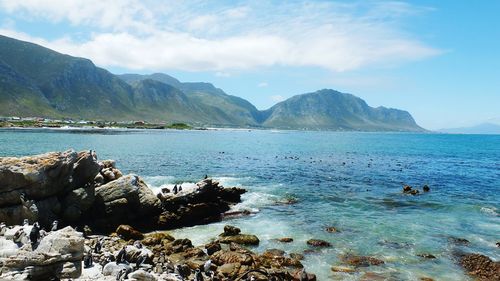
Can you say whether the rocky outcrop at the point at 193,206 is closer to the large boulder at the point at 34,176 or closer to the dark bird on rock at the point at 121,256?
the large boulder at the point at 34,176

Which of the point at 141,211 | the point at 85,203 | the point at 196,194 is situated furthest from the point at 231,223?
the point at 85,203

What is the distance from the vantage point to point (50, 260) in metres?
20.6

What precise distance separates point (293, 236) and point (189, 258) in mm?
11585

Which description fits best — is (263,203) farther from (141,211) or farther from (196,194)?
(141,211)

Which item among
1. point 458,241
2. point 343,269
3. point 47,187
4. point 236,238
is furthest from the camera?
point 458,241

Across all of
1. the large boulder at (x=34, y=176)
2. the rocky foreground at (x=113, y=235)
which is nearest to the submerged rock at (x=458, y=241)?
the rocky foreground at (x=113, y=235)

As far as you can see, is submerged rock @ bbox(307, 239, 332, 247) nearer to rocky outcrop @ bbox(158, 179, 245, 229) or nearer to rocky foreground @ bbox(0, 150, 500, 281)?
rocky foreground @ bbox(0, 150, 500, 281)

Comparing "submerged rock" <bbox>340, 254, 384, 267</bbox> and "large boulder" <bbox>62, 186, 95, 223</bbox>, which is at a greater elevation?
"large boulder" <bbox>62, 186, 95, 223</bbox>

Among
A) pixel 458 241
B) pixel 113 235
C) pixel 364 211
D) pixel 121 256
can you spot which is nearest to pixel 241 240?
pixel 113 235

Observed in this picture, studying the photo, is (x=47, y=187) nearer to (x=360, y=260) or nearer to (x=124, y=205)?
(x=124, y=205)

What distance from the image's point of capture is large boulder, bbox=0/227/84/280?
781 inches

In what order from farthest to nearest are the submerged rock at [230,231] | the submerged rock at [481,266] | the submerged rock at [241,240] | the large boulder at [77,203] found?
the large boulder at [77,203] < the submerged rock at [230,231] < the submerged rock at [241,240] < the submerged rock at [481,266]

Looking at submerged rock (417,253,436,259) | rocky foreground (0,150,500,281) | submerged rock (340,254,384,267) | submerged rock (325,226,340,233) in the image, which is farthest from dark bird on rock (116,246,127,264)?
submerged rock (417,253,436,259)

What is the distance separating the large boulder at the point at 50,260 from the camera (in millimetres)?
19828
